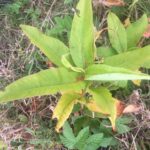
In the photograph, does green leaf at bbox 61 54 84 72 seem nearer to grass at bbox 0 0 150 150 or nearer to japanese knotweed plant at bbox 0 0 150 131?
japanese knotweed plant at bbox 0 0 150 131

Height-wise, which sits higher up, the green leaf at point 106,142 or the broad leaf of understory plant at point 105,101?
the broad leaf of understory plant at point 105,101

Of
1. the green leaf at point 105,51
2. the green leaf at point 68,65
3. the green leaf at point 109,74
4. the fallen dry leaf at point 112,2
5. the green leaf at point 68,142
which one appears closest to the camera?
the green leaf at point 109,74

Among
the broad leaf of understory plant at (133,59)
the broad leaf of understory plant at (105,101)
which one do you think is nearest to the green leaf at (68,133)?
the broad leaf of understory plant at (105,101)

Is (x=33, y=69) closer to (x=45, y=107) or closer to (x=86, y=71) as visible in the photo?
(x=45, y=107)

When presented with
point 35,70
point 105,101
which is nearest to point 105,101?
point 105,101

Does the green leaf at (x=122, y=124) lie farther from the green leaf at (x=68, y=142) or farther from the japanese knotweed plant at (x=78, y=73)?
the green leaf at (x=68, y=142)

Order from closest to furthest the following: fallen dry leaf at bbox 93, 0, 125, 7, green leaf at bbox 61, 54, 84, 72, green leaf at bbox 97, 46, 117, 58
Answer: green leaf at bbox 61, 54, 84, 72 → green leaf at bbox 97, 46, 117, 58 → fallen dry leaf at bbox 93, 0, 125, 7

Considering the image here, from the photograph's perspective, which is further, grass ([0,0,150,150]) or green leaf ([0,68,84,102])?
grass ([0,0,150,150])

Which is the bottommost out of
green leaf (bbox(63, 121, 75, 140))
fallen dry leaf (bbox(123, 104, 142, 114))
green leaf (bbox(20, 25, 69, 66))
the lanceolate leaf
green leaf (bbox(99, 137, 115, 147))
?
green leaf (bbox(99, 137, 115, 147))

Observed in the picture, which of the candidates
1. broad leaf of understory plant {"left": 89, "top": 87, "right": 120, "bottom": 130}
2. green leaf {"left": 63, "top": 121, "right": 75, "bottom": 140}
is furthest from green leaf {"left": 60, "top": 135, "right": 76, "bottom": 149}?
broad leaf of understory plant {"left": 89, "top": 87, "right": 120, "bottom": 130}
